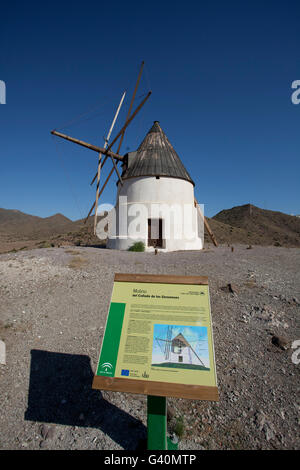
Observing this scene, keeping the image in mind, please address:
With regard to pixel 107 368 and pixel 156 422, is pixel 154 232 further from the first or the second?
pixel 156 422

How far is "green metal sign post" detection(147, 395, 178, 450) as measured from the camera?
260 centimetres

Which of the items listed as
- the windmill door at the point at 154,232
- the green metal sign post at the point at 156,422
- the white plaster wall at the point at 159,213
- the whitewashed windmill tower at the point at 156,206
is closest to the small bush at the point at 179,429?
the green metal sign post at the point at 156,422

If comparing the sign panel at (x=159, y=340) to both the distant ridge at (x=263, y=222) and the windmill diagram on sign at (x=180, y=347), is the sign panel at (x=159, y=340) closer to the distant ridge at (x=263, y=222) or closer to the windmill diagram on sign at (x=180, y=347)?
the windmill diagram on sign at (x=180, y=347)

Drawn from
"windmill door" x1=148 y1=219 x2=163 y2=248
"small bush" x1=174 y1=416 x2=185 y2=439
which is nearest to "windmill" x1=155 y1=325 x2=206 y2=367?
"small bush" x1=174 y1=416 x2=185 y2=439

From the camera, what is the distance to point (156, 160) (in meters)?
14.2

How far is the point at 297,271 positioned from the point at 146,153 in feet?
33.9

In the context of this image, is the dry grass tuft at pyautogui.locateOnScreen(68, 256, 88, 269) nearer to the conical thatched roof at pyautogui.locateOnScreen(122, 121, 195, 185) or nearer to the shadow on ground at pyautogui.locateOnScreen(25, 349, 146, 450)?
the shadow on ground at pyautogui.locateOnScreen(25, 349, 146, 450)

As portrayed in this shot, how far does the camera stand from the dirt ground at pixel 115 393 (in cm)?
296

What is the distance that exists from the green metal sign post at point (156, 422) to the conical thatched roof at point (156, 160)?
12.1 meters

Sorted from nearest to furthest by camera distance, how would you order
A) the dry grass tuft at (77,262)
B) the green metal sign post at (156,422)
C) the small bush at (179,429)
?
the green metal sign post at (156,422) < the small bush at (179,429) < the dry grass tuft at (77,262)

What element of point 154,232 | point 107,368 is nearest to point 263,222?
point 154,232

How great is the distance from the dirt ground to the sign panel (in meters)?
1.00
